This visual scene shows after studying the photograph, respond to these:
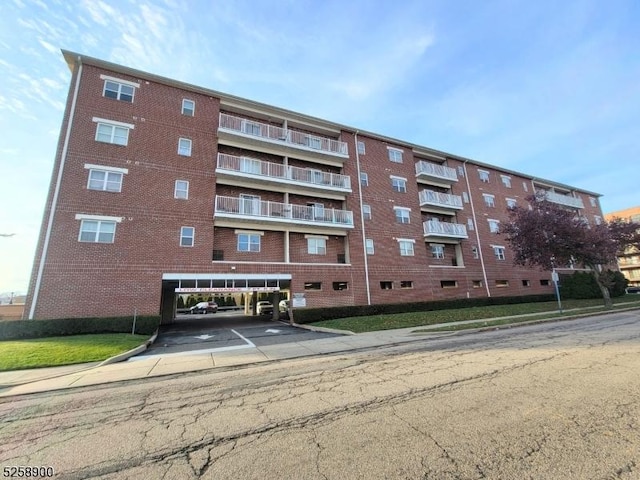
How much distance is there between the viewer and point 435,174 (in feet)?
95.4

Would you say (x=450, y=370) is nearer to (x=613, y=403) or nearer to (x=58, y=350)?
(x=613, y=403)

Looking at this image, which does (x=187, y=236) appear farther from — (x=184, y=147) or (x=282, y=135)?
(x=282, y=135)

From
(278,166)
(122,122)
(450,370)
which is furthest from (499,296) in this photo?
(122,122)

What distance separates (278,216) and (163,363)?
1316 cm

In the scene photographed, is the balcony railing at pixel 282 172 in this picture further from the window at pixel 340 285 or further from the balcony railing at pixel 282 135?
the window at pixel 340 285

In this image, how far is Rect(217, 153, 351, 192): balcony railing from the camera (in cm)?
2045

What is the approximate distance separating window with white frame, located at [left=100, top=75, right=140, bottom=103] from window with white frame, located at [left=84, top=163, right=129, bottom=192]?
4961mm

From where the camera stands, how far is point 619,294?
33.1 meters

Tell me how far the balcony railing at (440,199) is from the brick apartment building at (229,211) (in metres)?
0.13

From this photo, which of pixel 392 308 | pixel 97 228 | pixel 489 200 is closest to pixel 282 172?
pixel 97 228

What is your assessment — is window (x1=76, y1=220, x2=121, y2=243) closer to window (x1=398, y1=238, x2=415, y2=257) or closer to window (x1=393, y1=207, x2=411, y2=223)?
window (x1=398, y1=238, x2=415, y2=257)

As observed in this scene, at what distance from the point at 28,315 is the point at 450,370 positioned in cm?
1896

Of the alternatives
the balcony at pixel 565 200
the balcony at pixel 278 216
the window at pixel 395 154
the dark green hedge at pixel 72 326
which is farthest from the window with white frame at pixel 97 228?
the balcony at pixel 565 200

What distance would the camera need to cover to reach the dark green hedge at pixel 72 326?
1337 cm
